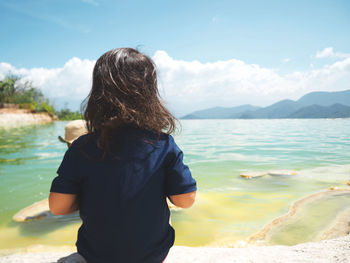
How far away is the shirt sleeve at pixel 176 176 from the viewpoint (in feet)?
3.65

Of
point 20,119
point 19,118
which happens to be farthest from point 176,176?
point 19,118

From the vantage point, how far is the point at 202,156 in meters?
7.96

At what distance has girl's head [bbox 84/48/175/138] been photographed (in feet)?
3.70

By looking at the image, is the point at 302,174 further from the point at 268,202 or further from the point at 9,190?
the point at 9,190

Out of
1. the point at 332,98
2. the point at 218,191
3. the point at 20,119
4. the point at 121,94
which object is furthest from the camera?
the point at 332,98

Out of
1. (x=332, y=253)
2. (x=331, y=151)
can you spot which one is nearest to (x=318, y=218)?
(x=332, y=253)

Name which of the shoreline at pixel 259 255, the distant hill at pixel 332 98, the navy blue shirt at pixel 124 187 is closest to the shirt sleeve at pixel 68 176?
the navy blue shirt at pixel 124 187

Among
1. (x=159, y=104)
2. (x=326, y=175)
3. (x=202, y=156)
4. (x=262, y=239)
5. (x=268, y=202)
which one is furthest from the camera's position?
(x=202, y=156)

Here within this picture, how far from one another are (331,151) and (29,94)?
125ft

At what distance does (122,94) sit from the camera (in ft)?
3.77

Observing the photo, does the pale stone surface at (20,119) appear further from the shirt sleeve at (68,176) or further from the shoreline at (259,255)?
the shirt sleeve at (68,176)

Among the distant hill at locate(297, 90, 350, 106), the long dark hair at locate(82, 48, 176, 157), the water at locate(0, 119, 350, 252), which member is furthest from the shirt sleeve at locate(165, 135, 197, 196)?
the distant hill at locate(297, 90, 350, 106)

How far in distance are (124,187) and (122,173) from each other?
60mm

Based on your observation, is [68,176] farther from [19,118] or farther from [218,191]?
[19,118]
